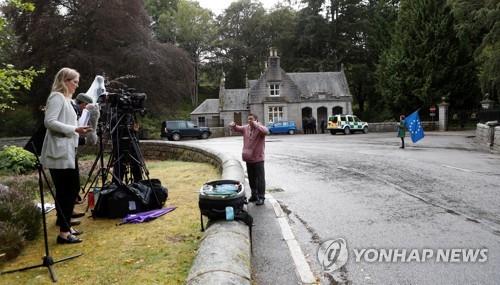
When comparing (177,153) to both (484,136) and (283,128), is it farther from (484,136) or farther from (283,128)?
(283,128)

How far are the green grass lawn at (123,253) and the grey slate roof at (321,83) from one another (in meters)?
44.3

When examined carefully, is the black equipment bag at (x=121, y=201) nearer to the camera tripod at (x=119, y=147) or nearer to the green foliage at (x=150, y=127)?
the camera tripod at (x=119, y=147)

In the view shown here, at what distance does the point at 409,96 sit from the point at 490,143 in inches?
904

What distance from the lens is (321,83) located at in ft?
167

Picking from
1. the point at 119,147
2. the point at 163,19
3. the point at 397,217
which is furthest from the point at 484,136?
the point at 163,19

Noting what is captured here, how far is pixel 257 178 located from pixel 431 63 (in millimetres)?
37394

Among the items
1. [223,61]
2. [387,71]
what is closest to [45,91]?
[387,71]

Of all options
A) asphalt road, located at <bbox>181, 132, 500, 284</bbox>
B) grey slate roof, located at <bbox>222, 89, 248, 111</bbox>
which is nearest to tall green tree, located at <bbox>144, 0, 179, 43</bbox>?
grey slate roof, located at <bbox>222, 89, 248, 111</bbox>

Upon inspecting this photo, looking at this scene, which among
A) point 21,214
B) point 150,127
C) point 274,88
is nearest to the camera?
point 21,214

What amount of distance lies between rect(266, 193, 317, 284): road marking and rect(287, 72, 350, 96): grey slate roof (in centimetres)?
4350

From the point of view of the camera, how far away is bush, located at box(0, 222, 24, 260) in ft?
A: 16.3

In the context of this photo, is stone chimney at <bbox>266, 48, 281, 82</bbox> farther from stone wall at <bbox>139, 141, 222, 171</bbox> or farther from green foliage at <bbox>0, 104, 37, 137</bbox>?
stone wall at <bbox>139, 141, 222, 171</bbox>

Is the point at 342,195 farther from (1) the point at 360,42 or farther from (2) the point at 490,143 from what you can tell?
(1) the point at 360,42

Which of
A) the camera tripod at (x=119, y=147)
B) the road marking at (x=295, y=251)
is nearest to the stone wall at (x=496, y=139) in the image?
the road marking at (x=295, y=251)
